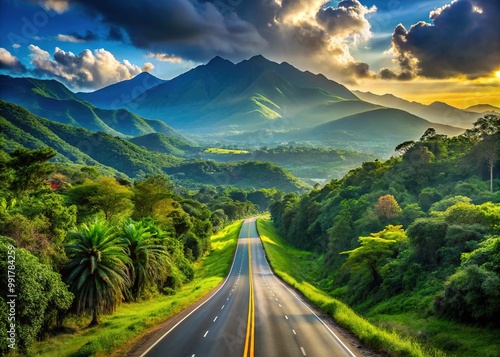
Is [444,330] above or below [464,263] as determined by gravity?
below

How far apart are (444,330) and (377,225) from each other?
30.0m

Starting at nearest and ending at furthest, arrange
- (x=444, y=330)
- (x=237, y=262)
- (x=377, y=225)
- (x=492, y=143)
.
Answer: (x=444, y=330) → (x=377, y=225) → (x=492, y=143) → (x=237, y=262)

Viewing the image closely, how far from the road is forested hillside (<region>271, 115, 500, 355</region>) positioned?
Answer: 755 centimetres

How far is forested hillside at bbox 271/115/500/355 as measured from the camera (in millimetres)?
24844

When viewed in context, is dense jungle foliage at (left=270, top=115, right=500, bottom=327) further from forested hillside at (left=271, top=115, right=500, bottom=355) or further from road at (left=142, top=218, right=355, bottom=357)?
road at (left=142, top=218, right=355, bottom=357)

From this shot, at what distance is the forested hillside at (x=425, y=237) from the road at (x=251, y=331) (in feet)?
24.8

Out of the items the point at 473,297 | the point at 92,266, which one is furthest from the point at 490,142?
the point at 92,266

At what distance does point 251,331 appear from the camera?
74.2ft

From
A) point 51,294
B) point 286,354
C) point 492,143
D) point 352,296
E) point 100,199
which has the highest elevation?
point 492,143

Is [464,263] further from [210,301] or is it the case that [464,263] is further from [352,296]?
[210,301]

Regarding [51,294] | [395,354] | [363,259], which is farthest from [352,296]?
[51,294]

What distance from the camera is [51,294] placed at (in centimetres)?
2202

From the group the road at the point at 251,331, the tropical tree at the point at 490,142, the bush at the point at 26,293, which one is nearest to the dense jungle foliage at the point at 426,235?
the tropical tree at the point at 490,142

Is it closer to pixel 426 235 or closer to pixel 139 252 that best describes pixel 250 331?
pixel 139 252
